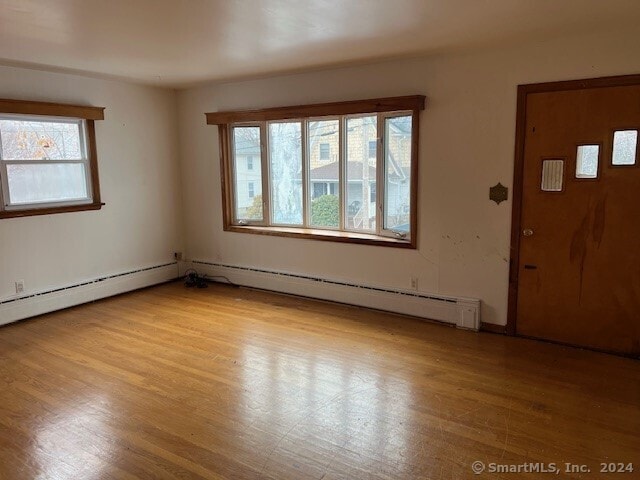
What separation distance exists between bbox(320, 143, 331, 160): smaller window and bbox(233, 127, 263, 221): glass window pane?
85cm

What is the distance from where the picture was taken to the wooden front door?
3416 millimetres

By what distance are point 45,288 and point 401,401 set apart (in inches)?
149

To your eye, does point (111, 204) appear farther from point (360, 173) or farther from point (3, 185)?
point (360, 173)

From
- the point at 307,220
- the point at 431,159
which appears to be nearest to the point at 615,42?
the point at 431,159

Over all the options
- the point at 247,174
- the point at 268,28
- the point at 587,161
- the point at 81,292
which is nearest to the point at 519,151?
the point at 587,161

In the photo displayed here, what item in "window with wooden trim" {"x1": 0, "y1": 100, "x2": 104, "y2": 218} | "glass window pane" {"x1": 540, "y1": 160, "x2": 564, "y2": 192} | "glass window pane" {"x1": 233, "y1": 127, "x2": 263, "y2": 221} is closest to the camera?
"glass window pane" {"x1": 540, "y1": 160, "x2": 564, "y2": 192}

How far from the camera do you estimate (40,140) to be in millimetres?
4551

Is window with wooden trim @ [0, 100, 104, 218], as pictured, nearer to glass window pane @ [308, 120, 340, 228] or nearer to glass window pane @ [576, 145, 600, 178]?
glass window pane @ [308, 120, 340, 228]

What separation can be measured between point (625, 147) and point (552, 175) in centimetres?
51

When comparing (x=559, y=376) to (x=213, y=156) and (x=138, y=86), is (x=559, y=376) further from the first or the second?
(x=138, y=86)

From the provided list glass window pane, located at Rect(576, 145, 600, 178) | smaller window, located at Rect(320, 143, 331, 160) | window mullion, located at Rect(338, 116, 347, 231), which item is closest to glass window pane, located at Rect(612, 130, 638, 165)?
glass window pane, located at Rect(576, 145, 600, 178)

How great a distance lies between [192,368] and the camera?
135 inches

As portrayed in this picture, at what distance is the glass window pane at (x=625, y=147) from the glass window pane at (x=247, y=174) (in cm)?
353

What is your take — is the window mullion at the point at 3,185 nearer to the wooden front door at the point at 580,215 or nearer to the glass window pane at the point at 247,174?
the glass window pane at the point at 247,174
